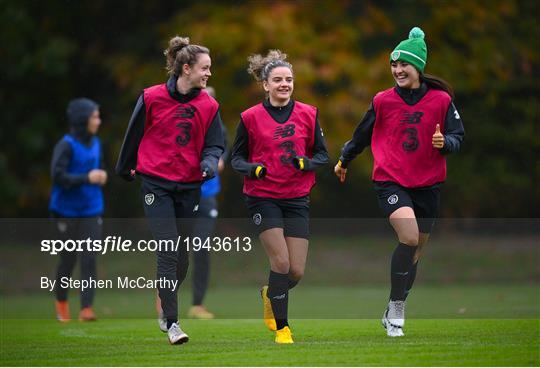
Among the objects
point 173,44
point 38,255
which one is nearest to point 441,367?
point 173,44

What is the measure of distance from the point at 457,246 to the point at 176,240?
402 inches

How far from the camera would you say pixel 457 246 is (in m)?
17.7

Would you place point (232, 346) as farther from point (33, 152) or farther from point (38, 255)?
point (33, 152)

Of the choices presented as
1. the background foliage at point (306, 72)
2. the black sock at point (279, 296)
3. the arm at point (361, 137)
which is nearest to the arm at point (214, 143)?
the black sock at point (279, 296)

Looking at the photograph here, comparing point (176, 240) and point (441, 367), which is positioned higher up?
point (176, 240)

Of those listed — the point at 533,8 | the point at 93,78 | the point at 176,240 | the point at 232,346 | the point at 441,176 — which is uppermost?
the point at 533,8

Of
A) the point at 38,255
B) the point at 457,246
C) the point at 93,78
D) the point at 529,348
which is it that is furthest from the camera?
the point at 93,78

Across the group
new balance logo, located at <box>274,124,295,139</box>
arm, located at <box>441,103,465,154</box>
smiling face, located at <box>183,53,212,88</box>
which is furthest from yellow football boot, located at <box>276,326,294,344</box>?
smiling face, located at <box>183,53,212,88</box>

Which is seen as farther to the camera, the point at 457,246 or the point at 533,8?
the point at 533,8

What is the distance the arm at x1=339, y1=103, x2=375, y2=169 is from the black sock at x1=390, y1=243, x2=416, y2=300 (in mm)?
876

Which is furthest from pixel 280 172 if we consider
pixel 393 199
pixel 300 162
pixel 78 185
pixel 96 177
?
pixel 78 185

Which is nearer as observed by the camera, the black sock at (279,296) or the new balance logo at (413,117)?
the black sock at (279,296)

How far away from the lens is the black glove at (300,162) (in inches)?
326

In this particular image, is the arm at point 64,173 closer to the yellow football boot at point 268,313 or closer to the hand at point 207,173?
the yellow football boot at point 268,313
